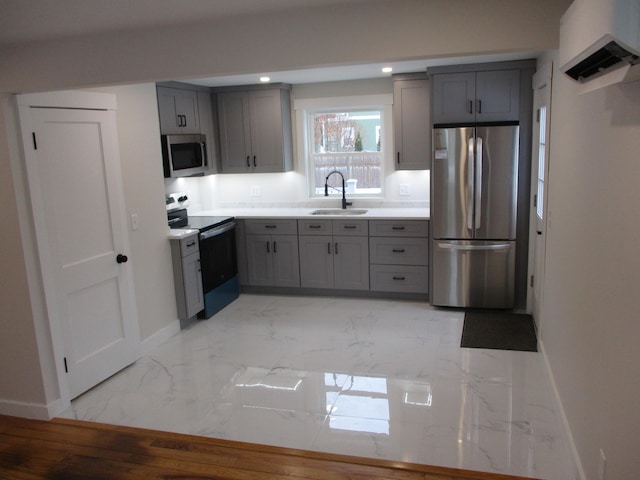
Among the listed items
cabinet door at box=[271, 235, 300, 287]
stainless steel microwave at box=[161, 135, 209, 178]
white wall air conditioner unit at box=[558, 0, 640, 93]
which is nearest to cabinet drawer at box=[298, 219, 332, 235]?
cabinet door at box=[271, 235, 300, 287]

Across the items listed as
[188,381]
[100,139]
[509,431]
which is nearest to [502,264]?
[509,431]

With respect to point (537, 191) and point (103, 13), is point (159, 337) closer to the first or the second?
point (103, 13)

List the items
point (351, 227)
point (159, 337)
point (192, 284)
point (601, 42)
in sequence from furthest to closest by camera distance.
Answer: point (351, 227), point (192, 284), point (159, 337), point (601, 42)

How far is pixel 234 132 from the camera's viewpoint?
19.0ft

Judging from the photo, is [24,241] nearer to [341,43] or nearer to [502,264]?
[341,43]

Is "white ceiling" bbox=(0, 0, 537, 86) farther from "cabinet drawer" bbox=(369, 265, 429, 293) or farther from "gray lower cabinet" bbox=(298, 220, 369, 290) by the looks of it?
"cabinet drawer" bbox=(369, 265, 429, 293)

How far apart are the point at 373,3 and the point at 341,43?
0.69 feet

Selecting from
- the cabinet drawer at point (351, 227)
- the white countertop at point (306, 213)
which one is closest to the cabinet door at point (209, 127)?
the white countertop at point (306, 213)

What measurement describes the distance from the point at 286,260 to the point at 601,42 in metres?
4.41

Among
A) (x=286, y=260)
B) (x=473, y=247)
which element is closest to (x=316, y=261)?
(x=286, y=260)

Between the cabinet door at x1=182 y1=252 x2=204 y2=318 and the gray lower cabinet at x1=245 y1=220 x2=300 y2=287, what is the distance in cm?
91

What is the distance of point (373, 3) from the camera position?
7.36ft

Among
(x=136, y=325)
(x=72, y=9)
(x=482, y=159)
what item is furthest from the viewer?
(x=482, y=159)

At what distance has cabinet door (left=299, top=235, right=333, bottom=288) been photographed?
5.44m
